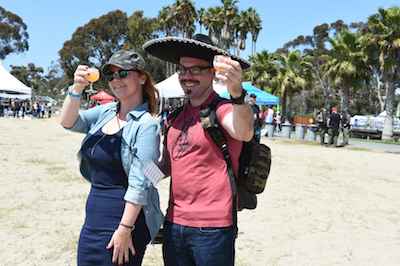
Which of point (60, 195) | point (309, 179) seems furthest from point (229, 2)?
point (60, 195)

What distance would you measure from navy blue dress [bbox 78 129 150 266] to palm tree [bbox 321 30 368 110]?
25162mm

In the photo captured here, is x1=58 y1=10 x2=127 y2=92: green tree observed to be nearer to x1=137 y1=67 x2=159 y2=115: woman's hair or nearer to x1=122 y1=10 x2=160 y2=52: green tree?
x1=122 y1=10 x2=160 y2=52: green tree

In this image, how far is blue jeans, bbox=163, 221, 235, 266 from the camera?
1646 millimetres

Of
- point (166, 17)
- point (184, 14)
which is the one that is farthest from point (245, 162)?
point (166, 17)

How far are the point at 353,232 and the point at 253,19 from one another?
39070 millimetres

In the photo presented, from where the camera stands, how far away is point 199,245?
5.45ft

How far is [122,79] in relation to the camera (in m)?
1.89

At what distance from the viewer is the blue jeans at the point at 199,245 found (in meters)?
1.65

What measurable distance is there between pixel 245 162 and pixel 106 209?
2.77ft

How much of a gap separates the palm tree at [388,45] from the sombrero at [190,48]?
23.1m

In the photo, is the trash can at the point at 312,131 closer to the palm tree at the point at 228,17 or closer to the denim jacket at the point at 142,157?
the denim jacket at the point at 142,157

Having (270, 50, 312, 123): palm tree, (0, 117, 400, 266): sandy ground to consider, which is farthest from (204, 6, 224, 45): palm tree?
(0, 117, 400, 266): sandy ground

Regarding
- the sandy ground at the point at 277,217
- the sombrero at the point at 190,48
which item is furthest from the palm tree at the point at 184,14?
the sombrero at the point at 190,48

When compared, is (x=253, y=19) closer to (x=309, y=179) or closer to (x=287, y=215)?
(x=309, y=179)
